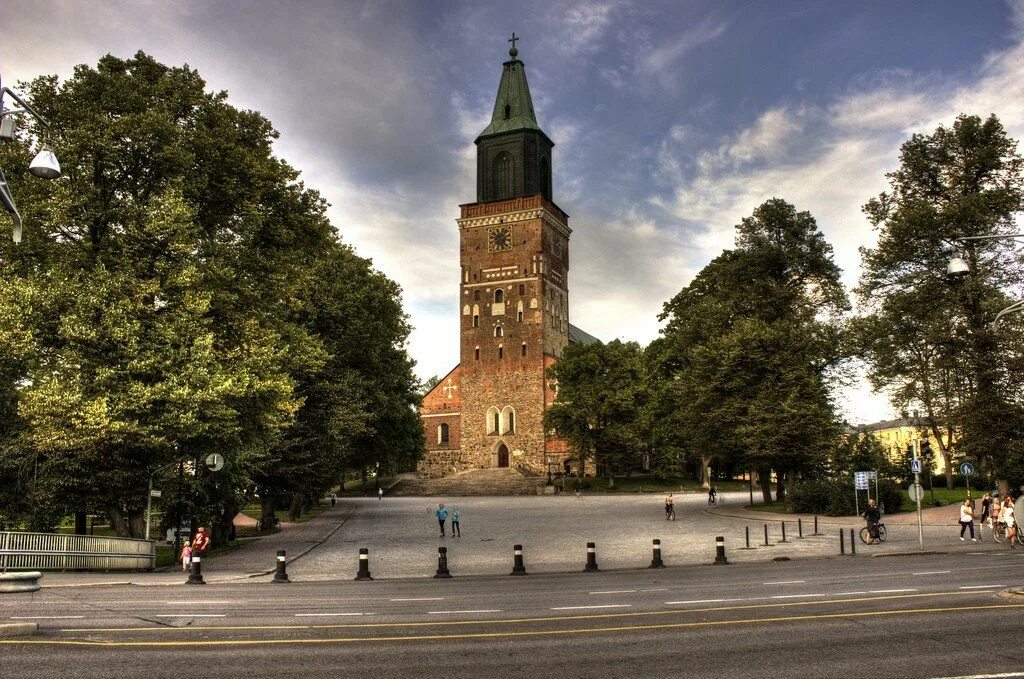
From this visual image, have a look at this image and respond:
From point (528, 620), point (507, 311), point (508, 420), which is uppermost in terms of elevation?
point (507, 311)

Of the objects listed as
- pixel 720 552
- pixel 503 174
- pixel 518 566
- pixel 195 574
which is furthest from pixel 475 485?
pixel 195 574

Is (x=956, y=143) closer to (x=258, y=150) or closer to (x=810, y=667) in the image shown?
(x=258, y=150)

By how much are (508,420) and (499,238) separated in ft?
60.7

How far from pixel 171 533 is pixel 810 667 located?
1041 inches

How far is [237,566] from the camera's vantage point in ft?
79.5

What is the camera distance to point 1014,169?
116ft

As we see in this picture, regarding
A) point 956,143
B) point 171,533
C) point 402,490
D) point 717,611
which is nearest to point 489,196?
point 402,490

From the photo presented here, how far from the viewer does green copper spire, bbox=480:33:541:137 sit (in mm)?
80812

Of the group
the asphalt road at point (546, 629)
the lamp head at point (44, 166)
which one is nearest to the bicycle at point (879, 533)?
the asphalt road at point (546, 629)

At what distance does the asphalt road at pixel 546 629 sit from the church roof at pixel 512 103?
224 feet

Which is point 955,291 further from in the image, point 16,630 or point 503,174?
point 503,174

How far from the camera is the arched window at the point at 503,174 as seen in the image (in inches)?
3231

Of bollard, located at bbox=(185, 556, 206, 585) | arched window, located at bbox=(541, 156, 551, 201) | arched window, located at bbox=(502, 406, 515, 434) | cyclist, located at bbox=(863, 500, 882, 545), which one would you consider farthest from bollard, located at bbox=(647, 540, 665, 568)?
arched window, located at bbox=(541, 156, 551, 201)

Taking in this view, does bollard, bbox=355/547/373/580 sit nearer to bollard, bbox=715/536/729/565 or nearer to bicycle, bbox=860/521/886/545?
bollard, bbox=715/536/729/565
